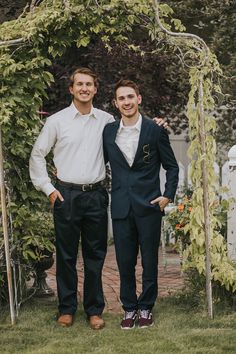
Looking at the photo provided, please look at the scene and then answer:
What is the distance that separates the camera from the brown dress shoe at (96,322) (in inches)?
214

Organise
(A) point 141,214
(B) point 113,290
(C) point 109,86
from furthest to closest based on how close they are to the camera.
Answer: (C) point 109,86, (B) point 113,290, (A) point 141,214

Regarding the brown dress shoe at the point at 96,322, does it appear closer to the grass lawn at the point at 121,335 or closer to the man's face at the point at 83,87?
the grass lawn at the point at 121,335

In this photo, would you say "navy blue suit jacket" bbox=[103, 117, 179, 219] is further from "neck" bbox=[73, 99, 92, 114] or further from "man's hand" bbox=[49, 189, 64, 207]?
"man's hand" bbox=[49, 189, 64, 207]

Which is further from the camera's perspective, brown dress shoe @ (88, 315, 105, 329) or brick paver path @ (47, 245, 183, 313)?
brick paver path @ (47, 245, 183, 313)

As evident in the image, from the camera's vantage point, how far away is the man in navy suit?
212 inches

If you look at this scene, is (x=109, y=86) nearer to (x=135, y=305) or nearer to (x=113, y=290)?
(x=113, y=290)

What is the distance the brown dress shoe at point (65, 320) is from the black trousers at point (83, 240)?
4 cm

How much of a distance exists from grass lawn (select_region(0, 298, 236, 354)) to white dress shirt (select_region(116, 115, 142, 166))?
1280 millimetres

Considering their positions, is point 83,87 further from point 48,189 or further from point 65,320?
point 65,320

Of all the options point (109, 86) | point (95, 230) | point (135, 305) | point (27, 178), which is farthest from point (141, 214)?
point (109, 86)

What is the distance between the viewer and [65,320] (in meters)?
5.52

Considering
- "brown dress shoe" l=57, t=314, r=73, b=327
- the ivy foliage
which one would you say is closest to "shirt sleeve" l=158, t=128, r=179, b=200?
the ivy foliage

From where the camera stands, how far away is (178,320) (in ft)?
18.3

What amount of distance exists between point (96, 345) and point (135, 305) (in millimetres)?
616
